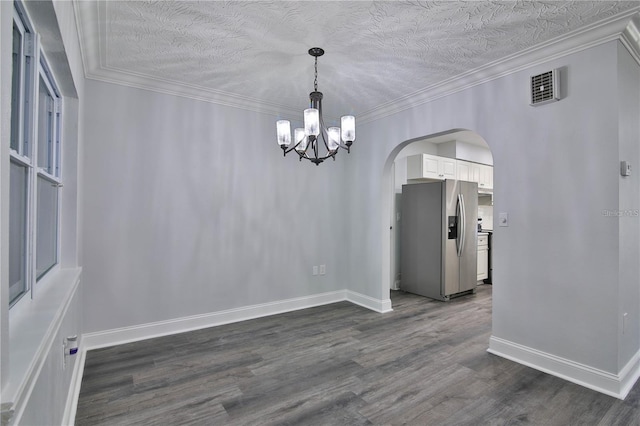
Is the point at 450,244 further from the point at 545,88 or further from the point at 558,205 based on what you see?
the point at 545,88

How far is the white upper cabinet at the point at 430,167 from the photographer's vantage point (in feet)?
17.7

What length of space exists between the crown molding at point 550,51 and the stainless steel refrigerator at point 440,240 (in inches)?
67.6

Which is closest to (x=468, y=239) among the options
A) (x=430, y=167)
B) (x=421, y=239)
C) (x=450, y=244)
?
(x=450, y=244)

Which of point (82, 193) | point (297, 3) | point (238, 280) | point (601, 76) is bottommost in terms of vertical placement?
point (238, 280)

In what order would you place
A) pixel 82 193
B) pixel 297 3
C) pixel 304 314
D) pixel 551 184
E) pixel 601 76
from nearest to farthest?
pixel 297 3
pixel 601 76
pixel 551 184
pixel 82 193
pixel 304 314

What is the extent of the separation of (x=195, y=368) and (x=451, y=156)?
5205 millimetres

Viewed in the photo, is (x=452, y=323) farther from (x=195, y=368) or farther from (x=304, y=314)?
(x=195, y=368)

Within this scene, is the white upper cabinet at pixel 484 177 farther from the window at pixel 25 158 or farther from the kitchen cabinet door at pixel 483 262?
the window at pixel 25 158

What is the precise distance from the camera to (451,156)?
5938 mm

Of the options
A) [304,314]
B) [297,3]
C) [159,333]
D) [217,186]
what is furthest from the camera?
[304,314]

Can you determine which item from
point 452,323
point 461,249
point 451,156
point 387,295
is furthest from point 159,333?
point 451,156

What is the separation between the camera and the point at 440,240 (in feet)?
15.8

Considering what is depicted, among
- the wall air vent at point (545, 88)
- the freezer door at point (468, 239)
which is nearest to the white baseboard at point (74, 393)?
the wall air vent at point (545, 88)

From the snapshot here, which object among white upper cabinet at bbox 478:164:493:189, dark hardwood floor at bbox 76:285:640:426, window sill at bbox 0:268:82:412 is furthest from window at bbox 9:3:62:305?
white upper cabinet at bbox 478:164:493:189
